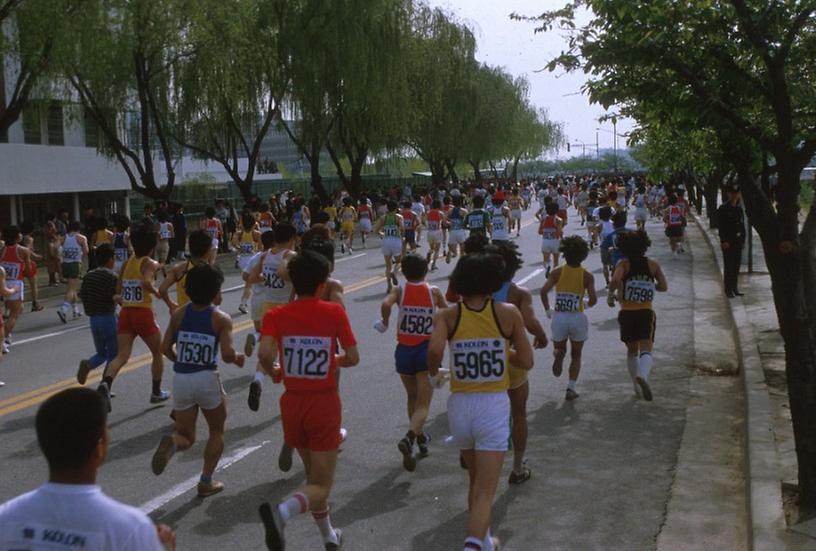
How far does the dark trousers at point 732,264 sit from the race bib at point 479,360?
11.0m

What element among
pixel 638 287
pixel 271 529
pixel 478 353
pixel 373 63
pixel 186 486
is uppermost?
pixel 373 63

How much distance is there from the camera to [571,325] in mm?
8633

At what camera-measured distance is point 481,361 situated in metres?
4.93

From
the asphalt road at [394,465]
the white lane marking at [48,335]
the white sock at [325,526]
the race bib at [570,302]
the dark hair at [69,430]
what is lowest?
the white lane marking at [48,335]

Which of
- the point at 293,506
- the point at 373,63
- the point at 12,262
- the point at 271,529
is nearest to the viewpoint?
the point at 271,529

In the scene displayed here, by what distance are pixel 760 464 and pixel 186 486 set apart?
151 inches

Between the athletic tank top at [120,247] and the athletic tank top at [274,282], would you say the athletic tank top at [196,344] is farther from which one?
the athletic tank top at [120,247]

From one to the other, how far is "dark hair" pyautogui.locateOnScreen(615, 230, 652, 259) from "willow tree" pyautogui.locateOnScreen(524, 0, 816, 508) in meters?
1.17

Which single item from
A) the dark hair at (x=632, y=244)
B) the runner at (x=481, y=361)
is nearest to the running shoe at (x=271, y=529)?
the runner at (x=481, y=361)

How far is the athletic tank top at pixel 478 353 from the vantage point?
4.93 meters

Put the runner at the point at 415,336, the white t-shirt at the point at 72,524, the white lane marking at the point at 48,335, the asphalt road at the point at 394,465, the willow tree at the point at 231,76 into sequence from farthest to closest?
the willow tree at the point at 231,76, the white lane marking at the point at 48,335, the runner at the point at 415,336, the asphalt road at the point at 394,465, the white t-shirt at the point at 72,524

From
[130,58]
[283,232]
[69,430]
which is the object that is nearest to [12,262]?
[283,232]

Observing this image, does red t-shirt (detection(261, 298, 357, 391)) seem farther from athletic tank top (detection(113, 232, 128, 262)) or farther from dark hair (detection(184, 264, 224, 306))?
athletic tank top (detection(113, 232, 128, 262))

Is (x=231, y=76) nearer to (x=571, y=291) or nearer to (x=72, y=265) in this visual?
(x=72, y=265)
